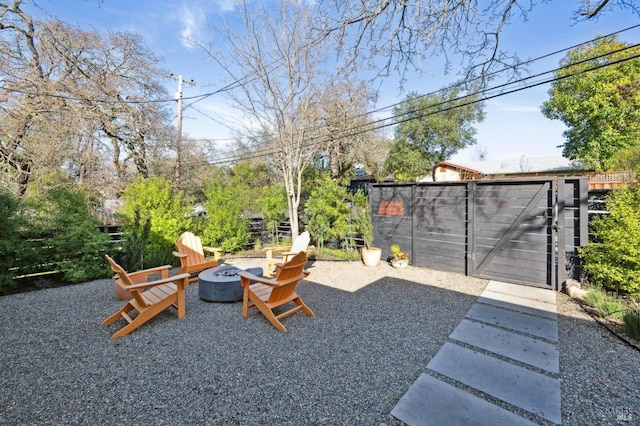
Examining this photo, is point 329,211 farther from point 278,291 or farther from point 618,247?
point 618,247

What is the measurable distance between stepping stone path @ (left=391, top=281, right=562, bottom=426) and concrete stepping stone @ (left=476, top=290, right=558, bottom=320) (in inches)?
1.3

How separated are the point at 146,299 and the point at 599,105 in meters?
23.4

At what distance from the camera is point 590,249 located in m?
4.14

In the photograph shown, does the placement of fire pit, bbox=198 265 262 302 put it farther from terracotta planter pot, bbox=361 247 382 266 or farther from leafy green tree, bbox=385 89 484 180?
leafy green tree, bbox=385 89 484 180

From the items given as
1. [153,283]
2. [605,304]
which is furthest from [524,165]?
[153,283]

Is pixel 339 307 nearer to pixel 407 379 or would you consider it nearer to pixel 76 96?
pixel 407 379

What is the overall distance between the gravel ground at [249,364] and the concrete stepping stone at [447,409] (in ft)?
0.33

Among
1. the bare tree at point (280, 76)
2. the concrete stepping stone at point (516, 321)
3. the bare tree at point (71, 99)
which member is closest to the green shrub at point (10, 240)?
the bare tree at point (71, 99)

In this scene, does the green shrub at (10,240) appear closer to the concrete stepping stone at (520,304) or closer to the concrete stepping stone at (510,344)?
the concrete stepping stone at (510,344)

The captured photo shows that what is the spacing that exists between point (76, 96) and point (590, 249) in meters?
13.1

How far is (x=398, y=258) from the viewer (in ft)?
20.0

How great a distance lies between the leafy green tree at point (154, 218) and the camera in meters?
6.08

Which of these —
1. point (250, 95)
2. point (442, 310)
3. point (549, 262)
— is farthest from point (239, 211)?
point (549, 262)

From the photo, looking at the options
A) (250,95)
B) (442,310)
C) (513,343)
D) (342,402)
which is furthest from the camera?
(250,95)
